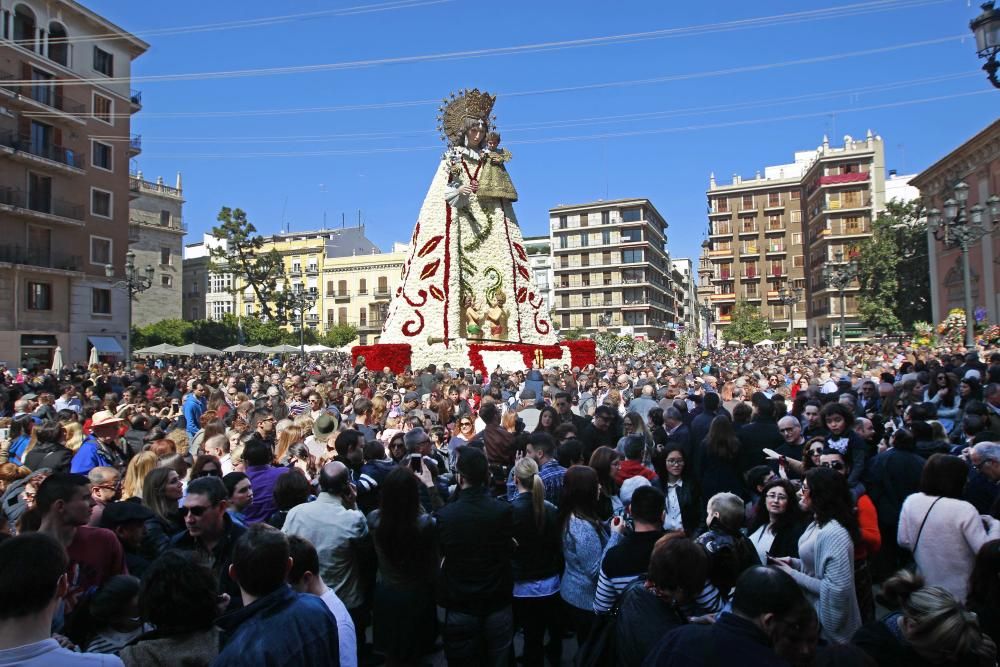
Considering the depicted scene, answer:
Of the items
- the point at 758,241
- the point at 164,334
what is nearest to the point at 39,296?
the point at 164,334

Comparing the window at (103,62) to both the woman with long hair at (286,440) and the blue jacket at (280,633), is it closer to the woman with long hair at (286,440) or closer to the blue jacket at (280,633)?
the woman with long hair at (286,440)

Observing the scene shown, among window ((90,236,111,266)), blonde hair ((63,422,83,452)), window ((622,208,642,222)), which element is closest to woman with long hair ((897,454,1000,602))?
blonde hair ((63,422,83,452))

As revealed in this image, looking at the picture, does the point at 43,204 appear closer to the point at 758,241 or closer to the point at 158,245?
the point at 158,245

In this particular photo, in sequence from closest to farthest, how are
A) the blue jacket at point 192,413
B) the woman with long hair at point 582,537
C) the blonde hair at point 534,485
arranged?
the woman with long hair at point 582,537, the blonde hair at point 534,485, the blue jacket at point 192,413

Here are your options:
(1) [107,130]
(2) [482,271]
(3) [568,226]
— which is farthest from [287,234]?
(2) [482,271]

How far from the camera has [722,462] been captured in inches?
252

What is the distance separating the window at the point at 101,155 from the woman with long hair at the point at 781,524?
3912 centimetres

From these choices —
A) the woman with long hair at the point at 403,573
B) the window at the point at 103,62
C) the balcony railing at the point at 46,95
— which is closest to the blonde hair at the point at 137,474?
the woman with long hair at the point at 403,573

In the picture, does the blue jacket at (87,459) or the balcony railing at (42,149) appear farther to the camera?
the balcony railing at (42,149)

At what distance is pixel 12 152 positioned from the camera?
98.3ft

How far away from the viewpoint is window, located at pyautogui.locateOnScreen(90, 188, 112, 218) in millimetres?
35094

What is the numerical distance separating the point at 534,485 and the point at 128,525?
2.44 meters

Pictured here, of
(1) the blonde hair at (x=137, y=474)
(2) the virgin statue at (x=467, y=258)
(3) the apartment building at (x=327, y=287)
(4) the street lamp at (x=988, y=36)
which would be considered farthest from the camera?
(3) the apartment building at (x=327, y=287)

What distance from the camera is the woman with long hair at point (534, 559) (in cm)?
456
